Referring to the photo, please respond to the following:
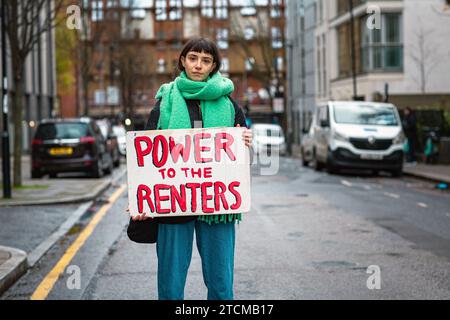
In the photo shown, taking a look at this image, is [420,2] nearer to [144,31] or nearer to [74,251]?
[74,251]

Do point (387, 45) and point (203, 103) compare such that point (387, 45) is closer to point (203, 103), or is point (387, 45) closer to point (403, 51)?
point (403, 51)

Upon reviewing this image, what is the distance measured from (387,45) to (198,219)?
4480 cm

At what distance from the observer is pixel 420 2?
4903cm

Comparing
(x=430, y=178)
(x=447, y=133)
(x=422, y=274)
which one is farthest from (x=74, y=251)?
(x=447, y=133)

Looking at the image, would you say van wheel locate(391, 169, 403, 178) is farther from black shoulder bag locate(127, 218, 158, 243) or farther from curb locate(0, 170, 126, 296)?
black shoulder bag locate(127, 218, 158, 243)

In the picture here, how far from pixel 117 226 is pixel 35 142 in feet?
43.8

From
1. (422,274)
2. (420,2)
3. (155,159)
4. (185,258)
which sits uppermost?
(420,2)

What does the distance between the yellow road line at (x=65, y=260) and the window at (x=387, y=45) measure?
3327 cm

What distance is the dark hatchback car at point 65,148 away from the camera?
2738 cm

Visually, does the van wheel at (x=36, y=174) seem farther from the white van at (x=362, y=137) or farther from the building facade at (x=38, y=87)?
the building facade at (x=38, y=87)

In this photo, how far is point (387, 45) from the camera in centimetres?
4953

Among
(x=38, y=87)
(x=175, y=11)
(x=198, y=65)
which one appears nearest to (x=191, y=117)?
(x=198, y=65)

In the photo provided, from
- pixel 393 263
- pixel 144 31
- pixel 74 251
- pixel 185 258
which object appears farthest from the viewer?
pixel 144 31

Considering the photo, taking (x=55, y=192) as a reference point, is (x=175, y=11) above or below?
above
